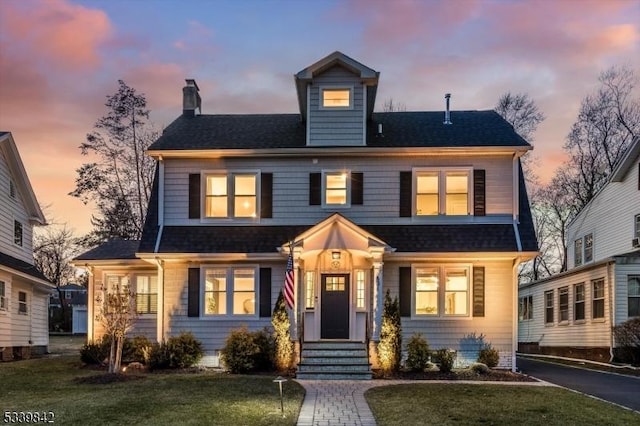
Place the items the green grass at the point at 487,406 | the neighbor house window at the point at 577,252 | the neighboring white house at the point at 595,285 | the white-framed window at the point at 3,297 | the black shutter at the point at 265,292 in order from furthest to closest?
the neighbor house window at the point at 577,252
the white-framed window at the point at 3,297
the neighboring white house at the point at 595,285
the black shutter at the point at 265,292
the green grass at the point at 487,406

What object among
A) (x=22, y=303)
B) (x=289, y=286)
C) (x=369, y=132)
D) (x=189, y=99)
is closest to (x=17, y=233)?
(x=22, y=303)

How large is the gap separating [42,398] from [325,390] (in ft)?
17.9

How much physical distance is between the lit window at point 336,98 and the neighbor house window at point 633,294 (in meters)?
10.8

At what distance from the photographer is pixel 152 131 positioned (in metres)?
33.3

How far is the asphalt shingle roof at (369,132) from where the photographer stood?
17750 mm

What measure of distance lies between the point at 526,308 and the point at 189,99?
62.7 ft

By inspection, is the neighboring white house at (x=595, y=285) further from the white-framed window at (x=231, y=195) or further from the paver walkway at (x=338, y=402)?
the white-framed window at (x=231, y=195)

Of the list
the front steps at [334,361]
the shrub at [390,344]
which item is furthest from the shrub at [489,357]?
the front steps at [334,361]

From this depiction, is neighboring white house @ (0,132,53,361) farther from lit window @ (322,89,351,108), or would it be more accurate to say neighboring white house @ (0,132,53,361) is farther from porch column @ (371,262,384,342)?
porch column @ (371,262,384,342)

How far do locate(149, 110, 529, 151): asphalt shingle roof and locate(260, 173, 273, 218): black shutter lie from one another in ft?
A: 2.93

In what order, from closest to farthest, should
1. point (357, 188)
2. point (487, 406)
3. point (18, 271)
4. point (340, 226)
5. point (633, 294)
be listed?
point (487, 406) → point (340, 226) → point (357, 188) → point (633, 294) → point (18, 271)

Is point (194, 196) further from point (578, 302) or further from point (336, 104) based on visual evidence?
point (578, 302)

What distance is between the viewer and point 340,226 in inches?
640

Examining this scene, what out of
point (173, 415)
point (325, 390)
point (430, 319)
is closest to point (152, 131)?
point (430, 319)
